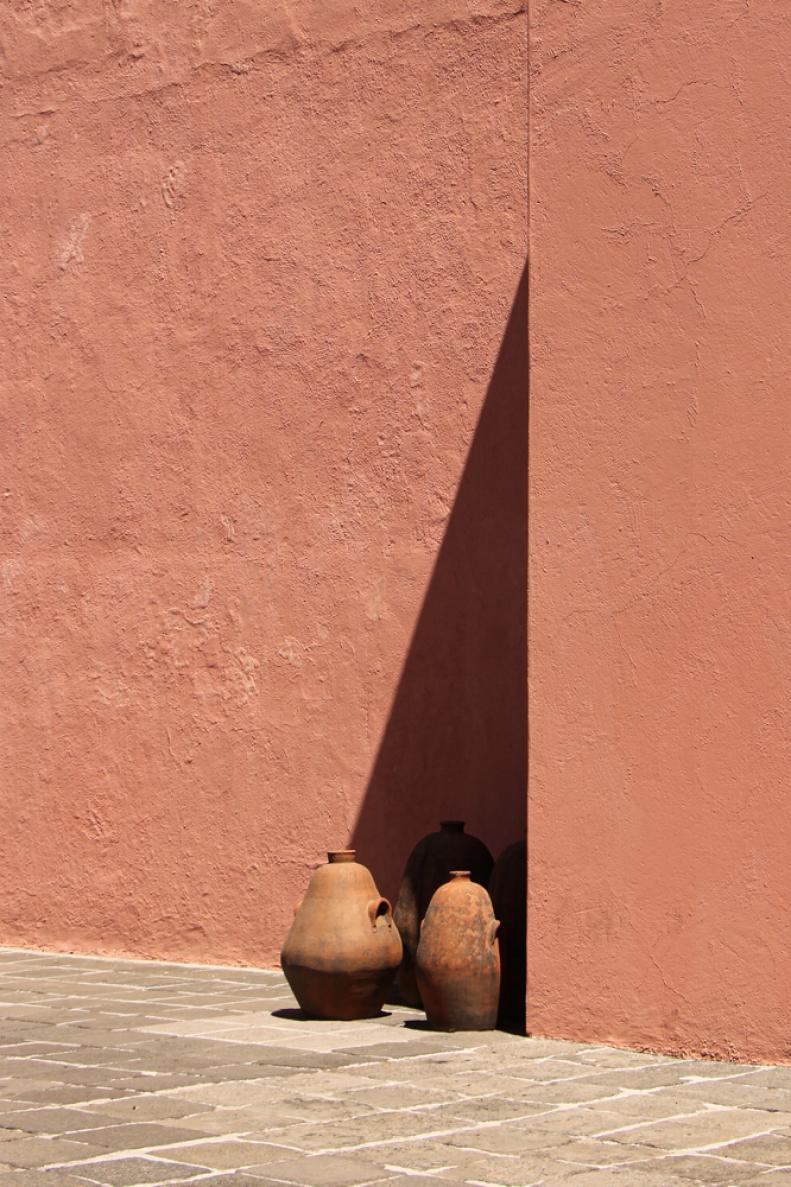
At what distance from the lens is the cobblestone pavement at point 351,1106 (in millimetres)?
3738

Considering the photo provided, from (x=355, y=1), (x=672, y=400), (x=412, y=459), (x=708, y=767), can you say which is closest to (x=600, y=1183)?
(x=708, y=767)

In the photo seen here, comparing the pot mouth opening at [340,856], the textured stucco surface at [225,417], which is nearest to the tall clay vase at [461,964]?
the pot mouth opening at [340,856]

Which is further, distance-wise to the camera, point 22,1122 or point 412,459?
point 412,459

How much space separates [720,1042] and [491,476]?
9.10 feet

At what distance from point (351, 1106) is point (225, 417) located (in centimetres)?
406

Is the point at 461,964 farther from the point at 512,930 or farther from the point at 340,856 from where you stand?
the point at 340,856

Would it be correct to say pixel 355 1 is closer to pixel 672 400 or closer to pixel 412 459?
pixel 412 459

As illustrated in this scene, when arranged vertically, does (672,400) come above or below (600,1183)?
above

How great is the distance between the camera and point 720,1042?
5.17m

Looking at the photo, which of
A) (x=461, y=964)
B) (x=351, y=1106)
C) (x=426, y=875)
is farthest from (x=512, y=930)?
(x=351, y=1106)

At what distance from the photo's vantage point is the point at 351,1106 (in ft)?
14.5

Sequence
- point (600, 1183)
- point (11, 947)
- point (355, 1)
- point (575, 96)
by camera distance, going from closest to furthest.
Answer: point (600, 1183) < point (575, 96) < point (355, 1) < point (11, 947)

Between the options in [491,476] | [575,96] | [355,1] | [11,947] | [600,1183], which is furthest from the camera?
[11,947]

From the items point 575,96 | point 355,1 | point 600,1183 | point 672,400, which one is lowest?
point 600,1183
